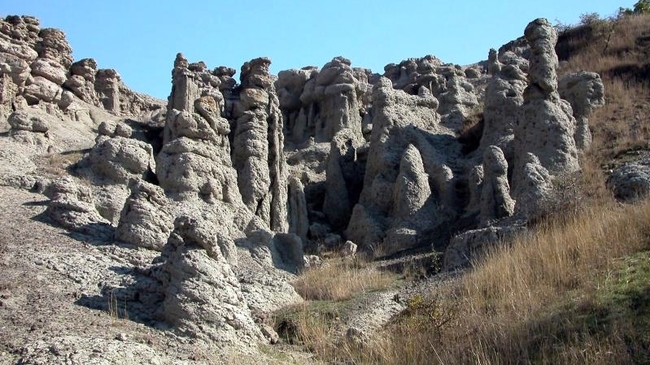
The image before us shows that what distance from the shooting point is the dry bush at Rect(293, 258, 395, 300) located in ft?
37.1

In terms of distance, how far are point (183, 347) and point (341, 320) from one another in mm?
2289

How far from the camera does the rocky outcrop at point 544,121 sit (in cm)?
1886

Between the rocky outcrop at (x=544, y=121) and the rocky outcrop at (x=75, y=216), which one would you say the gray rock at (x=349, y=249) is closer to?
the rocky outcrop at (x=544, y=121)

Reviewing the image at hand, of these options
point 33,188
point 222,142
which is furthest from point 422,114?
point 33,188

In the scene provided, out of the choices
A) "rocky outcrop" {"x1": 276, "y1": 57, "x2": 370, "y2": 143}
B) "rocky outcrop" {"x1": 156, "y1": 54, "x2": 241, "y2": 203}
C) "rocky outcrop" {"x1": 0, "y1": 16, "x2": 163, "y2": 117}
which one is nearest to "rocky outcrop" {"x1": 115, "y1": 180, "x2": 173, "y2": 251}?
"rocky outcrop" {"x1": 156, "y1": 54, "x2": 241, "y2": 203}

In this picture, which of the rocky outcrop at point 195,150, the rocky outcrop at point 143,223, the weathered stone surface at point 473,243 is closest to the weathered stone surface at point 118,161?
the rocky outcrop at point 195,150

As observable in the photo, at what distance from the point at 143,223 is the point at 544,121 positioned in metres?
11.1

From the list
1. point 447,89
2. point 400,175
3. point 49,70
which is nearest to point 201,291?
point 400,175

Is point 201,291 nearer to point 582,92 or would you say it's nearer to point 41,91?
point 41,91

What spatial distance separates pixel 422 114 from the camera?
82.1 feet

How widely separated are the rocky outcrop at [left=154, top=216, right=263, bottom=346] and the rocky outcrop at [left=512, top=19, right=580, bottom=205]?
33.6ft

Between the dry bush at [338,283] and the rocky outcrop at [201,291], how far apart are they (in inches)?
94.7

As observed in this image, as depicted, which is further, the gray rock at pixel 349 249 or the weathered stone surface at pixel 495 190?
the gray rock at pixel 349 249

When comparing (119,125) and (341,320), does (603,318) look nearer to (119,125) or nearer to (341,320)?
(341,320)
